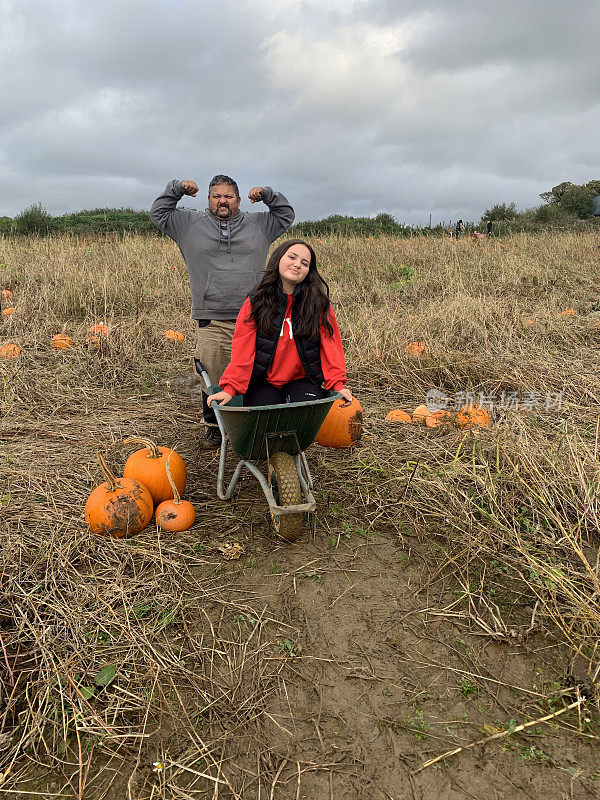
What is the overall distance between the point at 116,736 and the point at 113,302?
242 inches

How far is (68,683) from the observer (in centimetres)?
187

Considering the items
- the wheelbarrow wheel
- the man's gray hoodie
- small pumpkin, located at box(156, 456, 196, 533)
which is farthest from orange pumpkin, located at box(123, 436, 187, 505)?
the man's gray hoodie

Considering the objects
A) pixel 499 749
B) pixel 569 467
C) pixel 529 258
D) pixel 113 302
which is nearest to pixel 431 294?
pixel 529 258

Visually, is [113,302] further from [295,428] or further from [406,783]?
[406,783]

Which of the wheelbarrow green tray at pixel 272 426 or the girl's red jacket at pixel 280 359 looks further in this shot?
the girl's red jacket at pixel 280 359

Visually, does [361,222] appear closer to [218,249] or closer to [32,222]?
[32,222]

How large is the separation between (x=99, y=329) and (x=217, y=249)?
2703 millimetres

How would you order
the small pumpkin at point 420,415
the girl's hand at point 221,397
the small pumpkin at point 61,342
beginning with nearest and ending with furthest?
the girl's hand at point 221,397, the small pumpkin at point 420,415, the small pumpkin at point 61,342

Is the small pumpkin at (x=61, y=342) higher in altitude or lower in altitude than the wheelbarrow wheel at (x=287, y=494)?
higher

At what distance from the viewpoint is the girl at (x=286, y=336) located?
2.87m

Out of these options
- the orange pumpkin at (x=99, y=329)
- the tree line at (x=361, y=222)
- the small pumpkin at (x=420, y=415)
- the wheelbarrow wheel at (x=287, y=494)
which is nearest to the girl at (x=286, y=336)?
the wheelbarrow wheel at (x=287, y=494)

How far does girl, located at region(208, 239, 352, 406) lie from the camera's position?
A: 113 inches

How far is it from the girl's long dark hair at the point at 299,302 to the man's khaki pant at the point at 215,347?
93 cm

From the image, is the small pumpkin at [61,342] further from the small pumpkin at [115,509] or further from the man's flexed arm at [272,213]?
the small pumpkin at [115,509]
